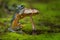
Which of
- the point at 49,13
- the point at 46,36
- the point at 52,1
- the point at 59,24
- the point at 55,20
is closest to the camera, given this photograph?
the point at 46,36

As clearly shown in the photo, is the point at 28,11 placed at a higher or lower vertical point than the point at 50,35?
higher

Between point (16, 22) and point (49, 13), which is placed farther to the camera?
point (49, 13)

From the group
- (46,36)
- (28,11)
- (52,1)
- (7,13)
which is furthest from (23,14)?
(52,1)

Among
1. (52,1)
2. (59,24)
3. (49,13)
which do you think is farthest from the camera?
(52,1)

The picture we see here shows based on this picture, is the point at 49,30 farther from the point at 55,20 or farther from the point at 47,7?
the point at 47,7

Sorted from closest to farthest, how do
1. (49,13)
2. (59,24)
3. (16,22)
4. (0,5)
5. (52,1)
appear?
(16,22) < (59,24) < (49,13) < (0,5) < (52,1)

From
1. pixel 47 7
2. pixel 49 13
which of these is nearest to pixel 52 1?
pixel 47 7

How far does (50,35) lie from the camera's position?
15.6ft

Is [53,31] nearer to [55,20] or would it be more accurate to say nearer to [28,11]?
[28,11]

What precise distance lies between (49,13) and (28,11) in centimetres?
247

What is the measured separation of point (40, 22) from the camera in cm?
600

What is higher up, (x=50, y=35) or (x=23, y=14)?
(x=23, y=14)

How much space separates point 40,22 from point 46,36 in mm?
1330

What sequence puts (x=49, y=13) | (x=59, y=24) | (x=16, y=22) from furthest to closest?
(x=49, y=13) → (x=59, y=24) → (x=16, y=22)
